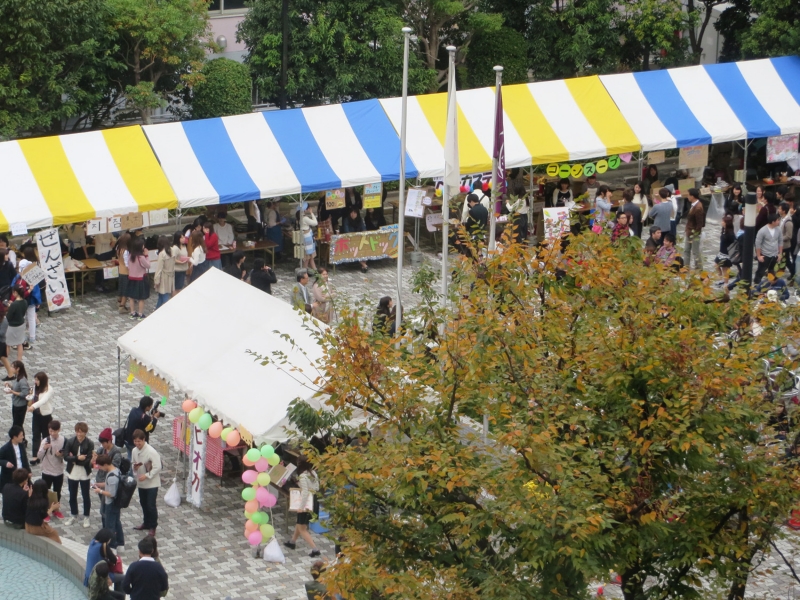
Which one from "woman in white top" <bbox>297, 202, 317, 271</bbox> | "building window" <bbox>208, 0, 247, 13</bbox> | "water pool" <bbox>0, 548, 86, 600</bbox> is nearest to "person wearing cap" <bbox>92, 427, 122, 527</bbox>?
"water pool" <bbox>0, 548, 86, 600</bbox>

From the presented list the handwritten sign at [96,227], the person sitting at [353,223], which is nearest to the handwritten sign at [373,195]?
the person sitting at [353,223]

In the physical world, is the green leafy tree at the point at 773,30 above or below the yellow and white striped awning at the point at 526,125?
above

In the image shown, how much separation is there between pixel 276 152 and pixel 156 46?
500 centimetres

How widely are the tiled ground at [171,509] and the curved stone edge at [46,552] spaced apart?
560mm

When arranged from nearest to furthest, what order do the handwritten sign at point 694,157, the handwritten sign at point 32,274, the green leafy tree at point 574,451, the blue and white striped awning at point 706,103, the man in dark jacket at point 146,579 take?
the green leafy tree at point 574,451 → the man in dark jacket at point 146,579 → the handwritten sign at point 32,274 → the blue and white striped awning at point 706,103 → the handwritten sign at point 694,157

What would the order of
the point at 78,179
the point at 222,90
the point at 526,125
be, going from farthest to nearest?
the point at 222,90 < the point at 526,125 < the point at 78,179

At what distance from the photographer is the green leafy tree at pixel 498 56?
90.4ft

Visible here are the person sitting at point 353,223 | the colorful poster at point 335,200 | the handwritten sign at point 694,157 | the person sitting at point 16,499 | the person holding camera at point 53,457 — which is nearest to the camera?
the person sitting at point 16,499

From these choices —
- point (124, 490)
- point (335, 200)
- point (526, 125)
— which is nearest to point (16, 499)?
point (124, 490)

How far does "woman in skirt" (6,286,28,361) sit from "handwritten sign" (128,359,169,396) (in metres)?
2.74

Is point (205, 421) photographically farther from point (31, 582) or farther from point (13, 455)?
point (31, 582)

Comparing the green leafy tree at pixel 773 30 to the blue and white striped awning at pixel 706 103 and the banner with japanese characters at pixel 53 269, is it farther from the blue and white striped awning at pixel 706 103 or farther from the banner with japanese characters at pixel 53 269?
the banner with japanese characters at pixel 53 269

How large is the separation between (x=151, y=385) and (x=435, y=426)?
6.24 metres

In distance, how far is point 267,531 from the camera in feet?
43.0
